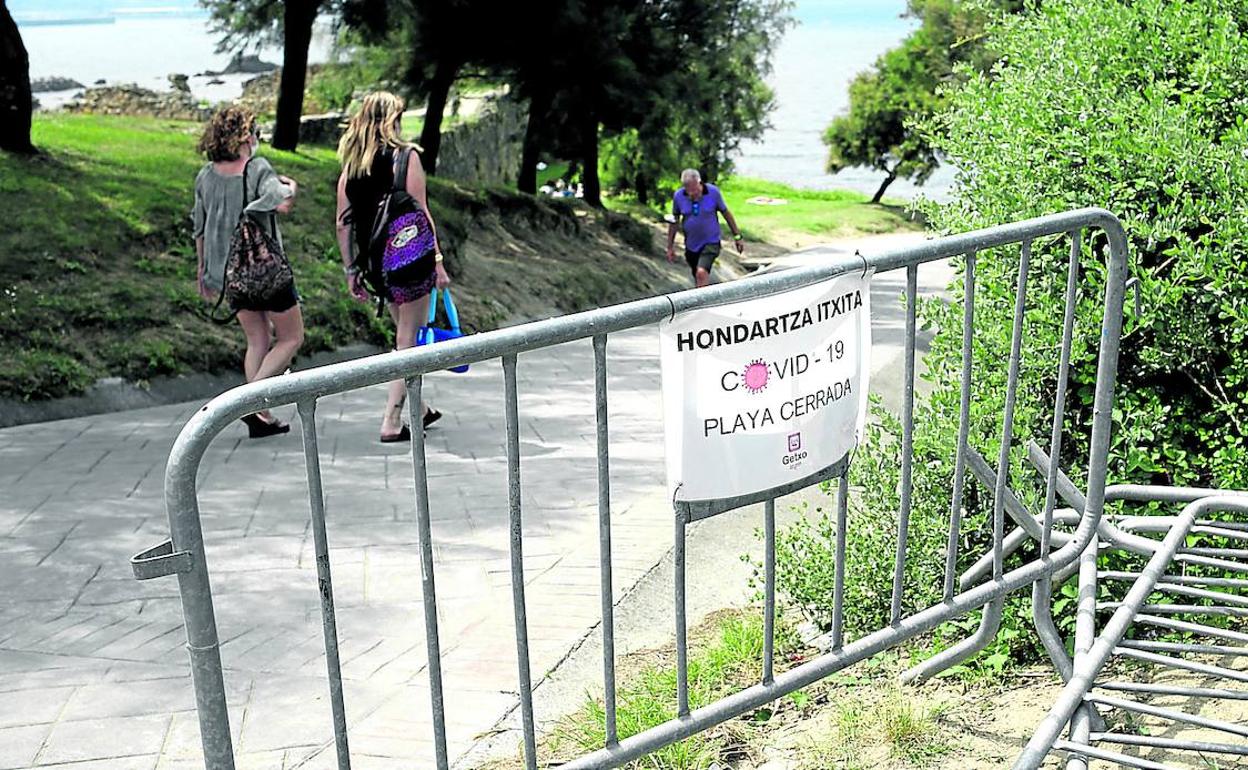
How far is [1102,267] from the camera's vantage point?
373cm

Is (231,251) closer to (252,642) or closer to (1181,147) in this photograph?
(252,642)

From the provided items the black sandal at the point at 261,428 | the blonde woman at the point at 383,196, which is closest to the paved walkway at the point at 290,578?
the black sandal at the point at 261,428

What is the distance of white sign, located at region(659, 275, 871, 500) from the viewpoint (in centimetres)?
263

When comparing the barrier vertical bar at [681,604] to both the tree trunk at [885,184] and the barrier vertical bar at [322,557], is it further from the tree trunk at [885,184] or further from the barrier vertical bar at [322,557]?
the tree trunk at [885,184]

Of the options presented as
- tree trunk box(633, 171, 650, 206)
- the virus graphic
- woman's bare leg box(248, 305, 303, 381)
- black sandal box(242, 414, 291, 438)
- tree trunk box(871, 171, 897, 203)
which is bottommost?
tree trunk box(871, 171, 897, 203)

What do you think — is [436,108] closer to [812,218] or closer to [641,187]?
[641,187]

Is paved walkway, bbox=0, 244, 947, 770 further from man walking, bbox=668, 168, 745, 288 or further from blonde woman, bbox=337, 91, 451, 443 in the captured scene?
man walking, bbox=668, 168, 745, 288

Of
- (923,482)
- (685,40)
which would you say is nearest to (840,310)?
(923,482)

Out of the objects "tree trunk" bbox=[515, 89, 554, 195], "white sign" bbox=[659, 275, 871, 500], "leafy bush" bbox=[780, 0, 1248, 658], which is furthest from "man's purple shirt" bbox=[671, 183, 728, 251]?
"white sign" bbox=[659, 275, 871, 500]

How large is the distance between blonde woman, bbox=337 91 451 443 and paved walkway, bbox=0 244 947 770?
27.7 inches

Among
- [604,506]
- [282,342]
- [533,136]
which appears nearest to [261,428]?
[282,342]

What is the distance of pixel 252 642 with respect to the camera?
4.70 meters

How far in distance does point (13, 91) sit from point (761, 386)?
41.7ft

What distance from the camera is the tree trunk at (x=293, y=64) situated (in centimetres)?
1817
